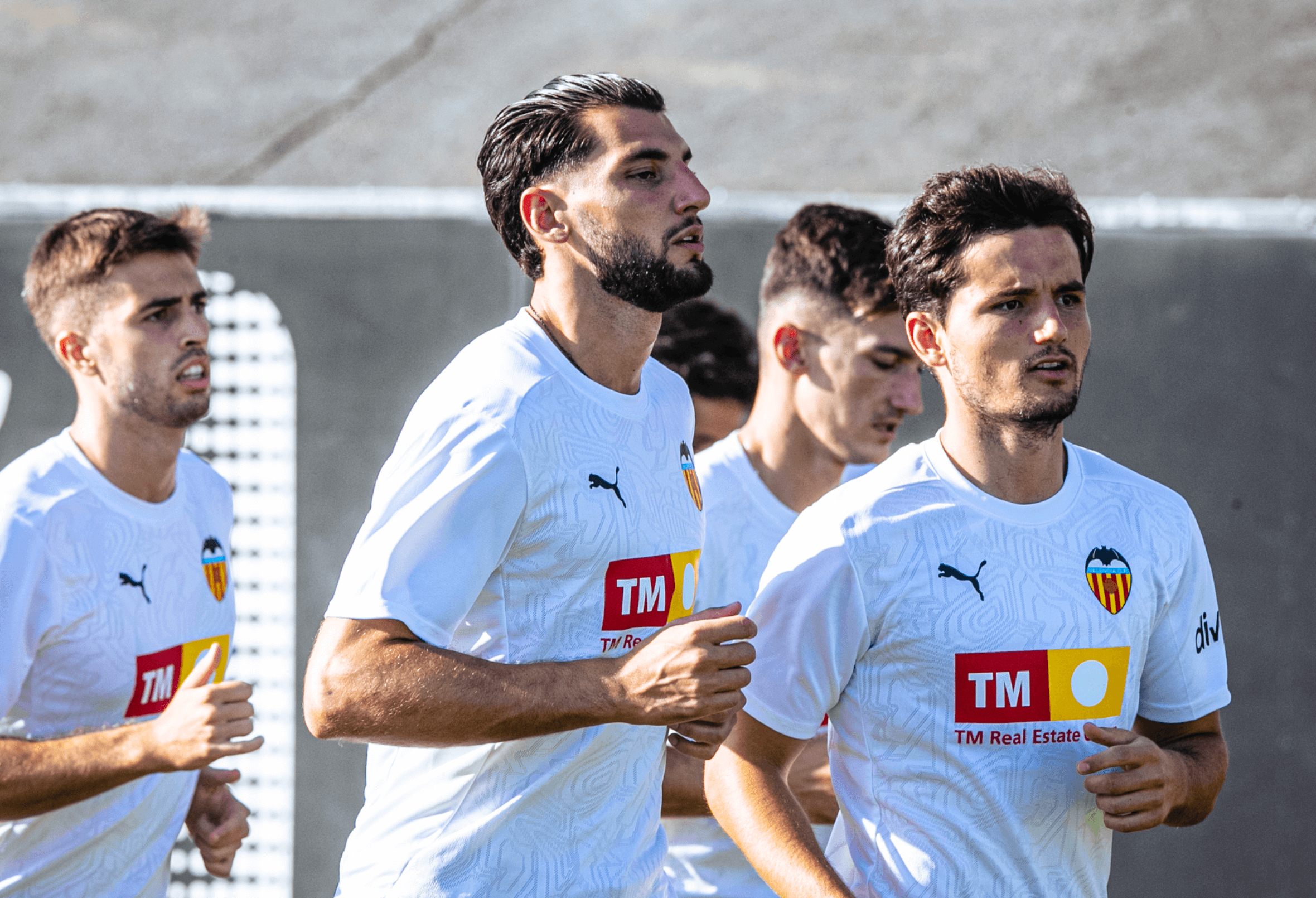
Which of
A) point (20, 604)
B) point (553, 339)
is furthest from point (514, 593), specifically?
point (20, 604)

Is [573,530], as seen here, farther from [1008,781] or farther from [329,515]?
[329,515]

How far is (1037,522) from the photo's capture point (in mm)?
2248

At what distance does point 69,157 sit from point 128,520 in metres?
12.0

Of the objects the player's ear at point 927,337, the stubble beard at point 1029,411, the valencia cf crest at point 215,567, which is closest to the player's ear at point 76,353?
the valencia cf crest at point 215,567

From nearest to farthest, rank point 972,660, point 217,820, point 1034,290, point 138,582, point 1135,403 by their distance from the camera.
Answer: point 972,660
point 1034,290
point 138,582
point 217,820
point 1135,403

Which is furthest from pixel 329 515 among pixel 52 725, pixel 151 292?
pixel 52 725

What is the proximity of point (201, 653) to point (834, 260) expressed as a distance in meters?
1.91

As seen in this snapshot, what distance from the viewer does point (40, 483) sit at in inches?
116

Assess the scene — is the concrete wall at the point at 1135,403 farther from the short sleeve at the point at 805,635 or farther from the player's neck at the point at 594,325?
the short sleeve at the point at 805,635

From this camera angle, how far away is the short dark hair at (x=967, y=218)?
2.33 metres

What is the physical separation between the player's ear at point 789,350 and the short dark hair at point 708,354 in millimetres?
745

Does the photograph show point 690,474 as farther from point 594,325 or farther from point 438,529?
point 438,529

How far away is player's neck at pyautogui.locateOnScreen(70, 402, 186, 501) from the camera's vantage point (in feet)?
10.3

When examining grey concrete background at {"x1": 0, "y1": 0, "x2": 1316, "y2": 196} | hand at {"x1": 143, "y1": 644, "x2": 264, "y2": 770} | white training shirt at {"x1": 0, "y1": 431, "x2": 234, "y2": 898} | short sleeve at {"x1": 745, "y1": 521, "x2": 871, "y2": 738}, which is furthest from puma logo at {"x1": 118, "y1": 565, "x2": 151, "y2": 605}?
grey concrete background at {"x1": 0, "y1": 0, "x2": 1316, "y2": 196}
